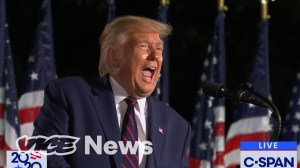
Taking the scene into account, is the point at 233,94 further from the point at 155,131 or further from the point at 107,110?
the point at 107,110

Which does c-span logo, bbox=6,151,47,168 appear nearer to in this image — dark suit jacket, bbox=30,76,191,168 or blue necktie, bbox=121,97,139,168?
dark suit jacket, bbox=30,76,191,168

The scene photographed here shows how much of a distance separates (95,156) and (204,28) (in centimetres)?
601

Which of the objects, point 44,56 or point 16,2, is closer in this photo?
point 44,56

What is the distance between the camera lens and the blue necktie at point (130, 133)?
140 inches

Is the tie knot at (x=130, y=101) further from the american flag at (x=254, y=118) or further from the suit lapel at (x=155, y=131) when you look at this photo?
the american flag at (x=254, y=118)

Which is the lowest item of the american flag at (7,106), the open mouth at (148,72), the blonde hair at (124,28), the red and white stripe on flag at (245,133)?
the red and white stripe on flag at (245,133)

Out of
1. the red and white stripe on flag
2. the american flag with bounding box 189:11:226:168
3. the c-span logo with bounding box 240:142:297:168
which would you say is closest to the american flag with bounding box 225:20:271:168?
the red and white stripe on flag

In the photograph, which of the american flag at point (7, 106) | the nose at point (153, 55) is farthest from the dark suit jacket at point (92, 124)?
the american flag at point (7, 106)

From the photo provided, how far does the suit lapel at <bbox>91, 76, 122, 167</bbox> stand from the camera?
11.7 feet

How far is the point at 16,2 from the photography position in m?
9.12

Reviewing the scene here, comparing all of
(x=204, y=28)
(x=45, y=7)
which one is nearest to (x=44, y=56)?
(x=45, y=7)

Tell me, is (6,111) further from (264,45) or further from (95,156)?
(95,156)

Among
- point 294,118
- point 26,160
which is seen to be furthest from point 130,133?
point 294,118

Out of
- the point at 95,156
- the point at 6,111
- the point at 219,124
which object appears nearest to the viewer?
the point at 95,156
